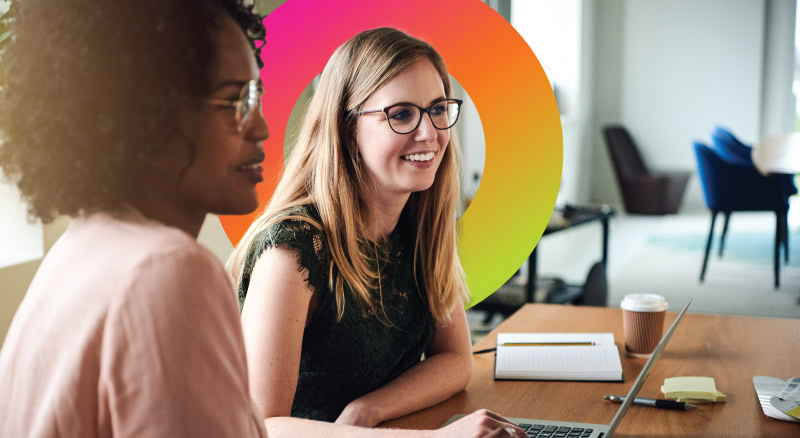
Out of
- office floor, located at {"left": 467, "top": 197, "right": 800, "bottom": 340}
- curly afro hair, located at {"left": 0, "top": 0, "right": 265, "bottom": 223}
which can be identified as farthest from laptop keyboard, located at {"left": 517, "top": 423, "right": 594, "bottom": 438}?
office floor, located at {"left": 467, "top": 197, "right": 800, "bottom": 340}

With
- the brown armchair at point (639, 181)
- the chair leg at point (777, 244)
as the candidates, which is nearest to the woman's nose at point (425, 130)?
the chair leg at point (777, 244)

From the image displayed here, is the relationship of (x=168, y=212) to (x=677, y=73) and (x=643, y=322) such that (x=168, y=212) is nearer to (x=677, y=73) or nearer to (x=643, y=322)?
(x=643, y=322)

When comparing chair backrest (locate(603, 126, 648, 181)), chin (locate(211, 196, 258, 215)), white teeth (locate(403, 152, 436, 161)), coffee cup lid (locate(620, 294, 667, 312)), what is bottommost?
chair backrest (locate(603, 126, 648, 181))

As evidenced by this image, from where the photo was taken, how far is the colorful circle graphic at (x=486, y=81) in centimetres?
144

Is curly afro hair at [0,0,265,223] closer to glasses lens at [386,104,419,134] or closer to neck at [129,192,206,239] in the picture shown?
neck at [129,192,206,239]

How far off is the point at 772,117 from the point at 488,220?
8232mm

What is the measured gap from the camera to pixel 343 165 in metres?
1.34

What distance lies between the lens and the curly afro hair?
1.68 feet

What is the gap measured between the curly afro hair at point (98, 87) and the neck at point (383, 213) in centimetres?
86

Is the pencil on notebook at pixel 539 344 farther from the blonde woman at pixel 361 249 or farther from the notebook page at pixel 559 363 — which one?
the blonde woman at pixel 361 249

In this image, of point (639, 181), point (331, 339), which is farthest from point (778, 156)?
point (331, 339)

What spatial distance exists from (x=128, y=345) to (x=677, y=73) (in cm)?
940

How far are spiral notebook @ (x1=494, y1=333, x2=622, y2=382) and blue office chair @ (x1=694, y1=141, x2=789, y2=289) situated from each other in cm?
386

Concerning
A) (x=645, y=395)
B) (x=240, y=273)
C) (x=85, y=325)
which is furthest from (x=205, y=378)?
(x=645, y=395)
